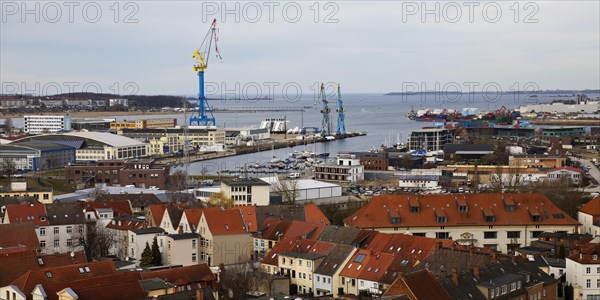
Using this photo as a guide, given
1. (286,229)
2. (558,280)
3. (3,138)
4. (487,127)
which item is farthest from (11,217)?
(487,127)

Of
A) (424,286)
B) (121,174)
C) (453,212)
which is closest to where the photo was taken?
(424,286)

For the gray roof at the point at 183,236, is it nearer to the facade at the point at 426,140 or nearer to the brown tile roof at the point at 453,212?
the brown tile roof at the point at 453,212

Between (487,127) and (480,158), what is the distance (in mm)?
14914

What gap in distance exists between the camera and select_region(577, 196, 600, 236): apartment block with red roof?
38.3 ft

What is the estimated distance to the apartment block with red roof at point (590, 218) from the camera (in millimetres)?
11687

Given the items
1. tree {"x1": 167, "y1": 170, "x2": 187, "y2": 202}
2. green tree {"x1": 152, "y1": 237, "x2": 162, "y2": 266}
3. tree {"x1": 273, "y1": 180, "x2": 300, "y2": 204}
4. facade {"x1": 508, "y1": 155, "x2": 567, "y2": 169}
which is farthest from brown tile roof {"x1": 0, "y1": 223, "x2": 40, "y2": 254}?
facade {"x1": 508, "y1": 155, "x2": 567, "y2": 169}

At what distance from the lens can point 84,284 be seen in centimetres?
691

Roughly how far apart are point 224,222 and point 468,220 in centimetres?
323

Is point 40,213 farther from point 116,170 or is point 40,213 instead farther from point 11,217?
point 116,170

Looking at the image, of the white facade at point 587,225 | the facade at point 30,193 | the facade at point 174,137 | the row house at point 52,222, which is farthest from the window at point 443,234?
the facade at point 174,137

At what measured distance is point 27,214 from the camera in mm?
11141

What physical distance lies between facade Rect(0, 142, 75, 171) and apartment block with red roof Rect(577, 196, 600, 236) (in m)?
16.0

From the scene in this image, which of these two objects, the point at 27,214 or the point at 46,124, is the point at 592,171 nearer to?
the point at 27,214

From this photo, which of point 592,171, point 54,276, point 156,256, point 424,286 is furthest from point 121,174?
point 424,286
